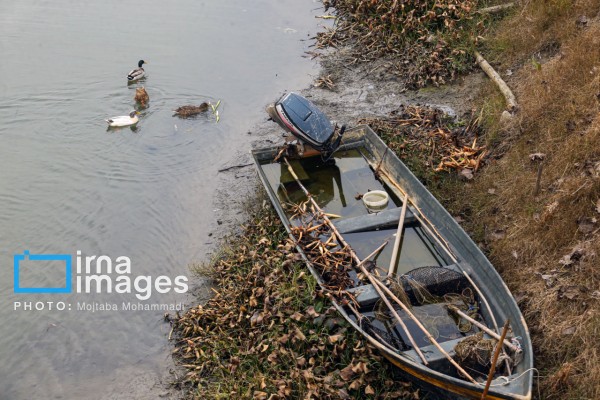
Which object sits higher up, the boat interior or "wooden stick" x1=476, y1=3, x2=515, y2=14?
"wooden stick" x1=476, y1=3, x2=515, y2=14

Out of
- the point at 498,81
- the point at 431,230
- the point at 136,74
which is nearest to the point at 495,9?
the point at 498,81

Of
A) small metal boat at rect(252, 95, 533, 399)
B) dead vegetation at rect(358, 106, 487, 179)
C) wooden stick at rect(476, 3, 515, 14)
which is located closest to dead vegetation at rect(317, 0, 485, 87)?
wooden stick at rect(476, 3, 515, 14)

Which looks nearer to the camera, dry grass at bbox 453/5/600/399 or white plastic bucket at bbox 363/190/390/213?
dry grass at bbox 453/5/600/399

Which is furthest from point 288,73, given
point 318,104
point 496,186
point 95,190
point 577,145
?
point 577,145

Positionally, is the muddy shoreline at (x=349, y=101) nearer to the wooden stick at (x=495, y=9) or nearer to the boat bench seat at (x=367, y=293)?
the wooden stick at (x=495, y=9)

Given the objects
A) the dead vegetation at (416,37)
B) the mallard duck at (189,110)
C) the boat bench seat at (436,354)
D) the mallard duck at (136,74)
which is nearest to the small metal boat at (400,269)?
the boat bench seat at (436,354)

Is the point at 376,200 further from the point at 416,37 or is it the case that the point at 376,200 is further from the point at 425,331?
the point at 416,37

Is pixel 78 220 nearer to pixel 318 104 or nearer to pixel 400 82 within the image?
pixel 318 104

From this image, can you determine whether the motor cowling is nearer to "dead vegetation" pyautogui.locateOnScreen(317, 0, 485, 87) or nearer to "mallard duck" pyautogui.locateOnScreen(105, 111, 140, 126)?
"dead vegetation" pyautogui.locateOnScreen(317, 0, 485, 87)

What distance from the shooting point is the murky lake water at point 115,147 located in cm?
786

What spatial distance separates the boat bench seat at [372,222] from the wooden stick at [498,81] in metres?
2.94

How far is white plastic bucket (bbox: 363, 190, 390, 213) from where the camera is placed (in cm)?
860

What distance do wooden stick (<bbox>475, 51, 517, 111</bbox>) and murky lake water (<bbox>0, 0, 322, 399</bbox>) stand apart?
3.56 m

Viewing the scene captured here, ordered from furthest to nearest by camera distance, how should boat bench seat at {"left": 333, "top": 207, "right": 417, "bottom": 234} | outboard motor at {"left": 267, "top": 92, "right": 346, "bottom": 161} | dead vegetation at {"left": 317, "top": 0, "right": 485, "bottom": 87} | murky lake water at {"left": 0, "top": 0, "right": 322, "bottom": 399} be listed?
dead vegetation at {"left": 317, "top": 0, "right": 485, "bottom": 87}
outboard motor at {"left": 267, "top": 92, "right": 346, "bottom": 161}
boat bench seat at {"left": 333, "top": 207, "right": 417, "bottom": 234}
murky lake water at {"left": 0, "top": 0, "right": 322, "bottom": 399}
